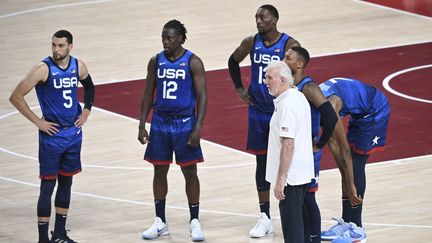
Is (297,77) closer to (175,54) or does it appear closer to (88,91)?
(175,54)

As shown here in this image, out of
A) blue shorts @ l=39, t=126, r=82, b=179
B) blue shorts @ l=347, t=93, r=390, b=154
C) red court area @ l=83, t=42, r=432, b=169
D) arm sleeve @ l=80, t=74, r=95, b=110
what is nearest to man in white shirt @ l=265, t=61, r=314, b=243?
blue shorts @ l=347, t=93, r=390, b=154

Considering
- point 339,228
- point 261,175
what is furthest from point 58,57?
point 339,228

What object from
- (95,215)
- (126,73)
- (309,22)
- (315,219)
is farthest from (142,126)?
(309,22)

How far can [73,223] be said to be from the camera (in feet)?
40.4

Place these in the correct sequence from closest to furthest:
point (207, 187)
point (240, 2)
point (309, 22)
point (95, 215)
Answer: point (95, 215), point (207, 187), point (309, 22), point (240, 2)

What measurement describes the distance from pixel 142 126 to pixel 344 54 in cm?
791

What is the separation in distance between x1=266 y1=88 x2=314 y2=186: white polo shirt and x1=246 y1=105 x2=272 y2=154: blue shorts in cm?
197

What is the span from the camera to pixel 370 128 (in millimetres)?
11227

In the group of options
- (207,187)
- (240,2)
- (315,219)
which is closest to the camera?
(315,219)

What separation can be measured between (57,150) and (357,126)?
8.96 feet

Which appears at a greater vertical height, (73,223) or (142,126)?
(142,126)

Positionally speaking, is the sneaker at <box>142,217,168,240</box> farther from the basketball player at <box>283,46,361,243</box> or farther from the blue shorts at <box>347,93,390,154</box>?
the blue shorts at <box>347,93,390,154</box>

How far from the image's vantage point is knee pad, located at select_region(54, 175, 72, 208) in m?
11.5

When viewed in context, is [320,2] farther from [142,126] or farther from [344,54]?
[142,126]
